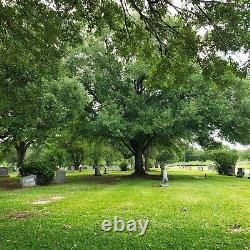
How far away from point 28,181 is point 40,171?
5.76 feet

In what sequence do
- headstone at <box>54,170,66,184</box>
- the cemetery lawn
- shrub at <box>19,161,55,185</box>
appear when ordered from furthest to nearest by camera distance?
headstone at <box>54,170,66,184</box>, shrub at <box>19,161,55,185</box>, the cemetery lawn

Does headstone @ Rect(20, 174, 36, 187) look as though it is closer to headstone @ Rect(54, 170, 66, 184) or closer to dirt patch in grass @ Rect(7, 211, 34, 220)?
headstone @ Rect(54, 170, 66, 184)

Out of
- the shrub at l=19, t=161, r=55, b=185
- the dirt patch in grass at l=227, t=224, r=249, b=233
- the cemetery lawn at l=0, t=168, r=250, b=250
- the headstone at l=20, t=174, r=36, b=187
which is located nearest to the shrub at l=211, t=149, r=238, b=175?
the shrub at l=19, t=161, r=55, b=185

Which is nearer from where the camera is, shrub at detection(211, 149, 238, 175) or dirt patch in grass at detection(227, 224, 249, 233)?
dirt patch in grass at detection(227, 224, 249, 233)

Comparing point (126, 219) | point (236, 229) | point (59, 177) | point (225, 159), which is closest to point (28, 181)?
point (59, 177)

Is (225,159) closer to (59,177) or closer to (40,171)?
(59,177)

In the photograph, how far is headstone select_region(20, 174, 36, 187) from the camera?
25766mm

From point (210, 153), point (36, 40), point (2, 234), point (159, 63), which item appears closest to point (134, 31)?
point (159, 63)

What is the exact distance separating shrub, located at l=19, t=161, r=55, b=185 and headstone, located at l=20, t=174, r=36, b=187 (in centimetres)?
92

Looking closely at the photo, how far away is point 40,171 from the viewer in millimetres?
27609

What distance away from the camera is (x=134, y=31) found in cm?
1198

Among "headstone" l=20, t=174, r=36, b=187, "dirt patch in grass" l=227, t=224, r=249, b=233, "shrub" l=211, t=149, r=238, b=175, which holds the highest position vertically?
"shrub" l=211, t=149, r=238, b=175

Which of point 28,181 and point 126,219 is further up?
point 28,181

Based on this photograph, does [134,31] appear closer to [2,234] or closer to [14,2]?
[14,2]
